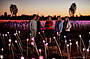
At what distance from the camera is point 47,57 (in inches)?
332

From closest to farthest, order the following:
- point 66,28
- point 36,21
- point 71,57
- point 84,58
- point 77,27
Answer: point 84,58 < point 71,57 < point 36,21 < point 66,28 < point 77,27

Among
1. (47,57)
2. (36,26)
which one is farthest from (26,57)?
(36,26)

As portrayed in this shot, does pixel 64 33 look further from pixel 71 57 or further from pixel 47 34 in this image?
pixel 71 57

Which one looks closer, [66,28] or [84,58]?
[84,58]

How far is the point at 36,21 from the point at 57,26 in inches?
55.9

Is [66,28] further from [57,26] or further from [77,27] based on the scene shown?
[77,27]

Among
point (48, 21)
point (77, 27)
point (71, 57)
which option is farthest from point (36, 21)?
point (77, 27)

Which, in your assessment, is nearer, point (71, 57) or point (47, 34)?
point (71, 57)

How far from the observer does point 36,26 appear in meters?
10.5

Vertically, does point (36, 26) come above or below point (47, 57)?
above

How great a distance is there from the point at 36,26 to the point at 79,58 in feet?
9.92

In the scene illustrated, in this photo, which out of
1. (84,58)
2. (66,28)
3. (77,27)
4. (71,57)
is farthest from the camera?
(77,27)

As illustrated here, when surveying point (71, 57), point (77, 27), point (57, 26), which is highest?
point (57, 26)

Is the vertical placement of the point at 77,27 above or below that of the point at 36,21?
below
